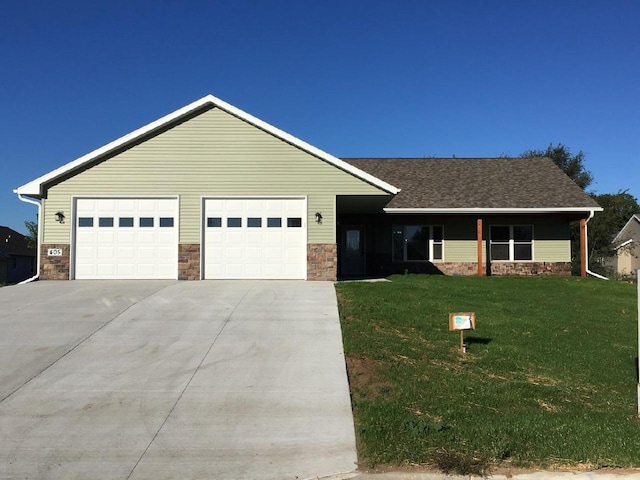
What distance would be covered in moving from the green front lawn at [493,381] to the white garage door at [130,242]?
6156 mm

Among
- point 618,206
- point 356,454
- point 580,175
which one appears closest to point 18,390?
point 356,454

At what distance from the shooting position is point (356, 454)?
4.97 metres

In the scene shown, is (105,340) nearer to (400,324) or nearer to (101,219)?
(400,324)

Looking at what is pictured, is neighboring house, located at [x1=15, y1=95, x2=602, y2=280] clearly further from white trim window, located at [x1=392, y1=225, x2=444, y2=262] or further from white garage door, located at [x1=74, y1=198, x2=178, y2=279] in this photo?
white trim window, located at [x1=392, y1=225, x2=444, y2=262]

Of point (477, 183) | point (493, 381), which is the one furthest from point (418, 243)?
point (493, 381)

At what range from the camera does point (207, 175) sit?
613 inches

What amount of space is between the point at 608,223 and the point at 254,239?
39980 mm

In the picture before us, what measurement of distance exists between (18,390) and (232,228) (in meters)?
9.28

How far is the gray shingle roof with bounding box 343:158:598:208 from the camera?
19.3m

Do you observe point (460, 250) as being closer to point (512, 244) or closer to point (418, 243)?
point (418, 243)

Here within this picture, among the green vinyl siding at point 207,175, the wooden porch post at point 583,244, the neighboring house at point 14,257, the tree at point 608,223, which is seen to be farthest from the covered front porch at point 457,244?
the neighboring house at point 14,257

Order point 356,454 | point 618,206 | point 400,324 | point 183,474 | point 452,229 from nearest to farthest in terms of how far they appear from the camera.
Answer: point 183,474 < point 356,454 < point 400,324 < point 452,229 < point 618,206

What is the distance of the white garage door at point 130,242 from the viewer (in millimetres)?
15484

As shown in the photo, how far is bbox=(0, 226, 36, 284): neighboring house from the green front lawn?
1607 inches
